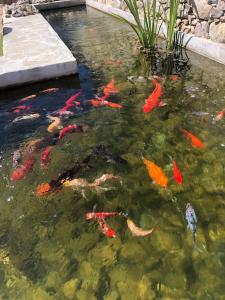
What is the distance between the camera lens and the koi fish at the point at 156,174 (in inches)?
153

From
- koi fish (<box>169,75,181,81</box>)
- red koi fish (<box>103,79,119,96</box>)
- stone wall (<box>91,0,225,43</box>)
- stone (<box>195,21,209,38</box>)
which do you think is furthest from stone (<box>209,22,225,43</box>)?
red koi fish (<box>103,79,119,96</box>)

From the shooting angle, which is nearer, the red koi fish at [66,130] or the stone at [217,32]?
the red koi fish at [66,130]

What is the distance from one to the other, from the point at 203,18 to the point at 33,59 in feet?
12.5

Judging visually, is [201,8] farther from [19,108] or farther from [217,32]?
[19,108]

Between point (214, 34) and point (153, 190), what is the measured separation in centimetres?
484

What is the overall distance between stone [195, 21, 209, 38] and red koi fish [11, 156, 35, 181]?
5169mm

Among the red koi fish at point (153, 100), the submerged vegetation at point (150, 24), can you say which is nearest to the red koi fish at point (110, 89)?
the red koi fish at point (153, 100)

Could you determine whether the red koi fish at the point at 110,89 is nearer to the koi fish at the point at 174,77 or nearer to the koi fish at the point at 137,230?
the koi fish at the point at 174,77

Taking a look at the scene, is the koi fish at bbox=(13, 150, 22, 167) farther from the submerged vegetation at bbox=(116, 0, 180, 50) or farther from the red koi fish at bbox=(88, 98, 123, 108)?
the submerged vegetation at bbox=(116, 0, 180, 50)

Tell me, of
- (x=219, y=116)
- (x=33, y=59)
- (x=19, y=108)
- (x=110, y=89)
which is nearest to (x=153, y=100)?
(x=110, y=89)

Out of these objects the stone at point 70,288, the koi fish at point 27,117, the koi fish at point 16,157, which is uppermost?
the koi fish at point 27,117

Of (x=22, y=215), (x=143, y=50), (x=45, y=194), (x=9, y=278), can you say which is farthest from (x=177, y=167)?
(x=143, y=50)

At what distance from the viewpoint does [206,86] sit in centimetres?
620

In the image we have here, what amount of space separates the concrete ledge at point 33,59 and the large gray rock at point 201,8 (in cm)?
301
